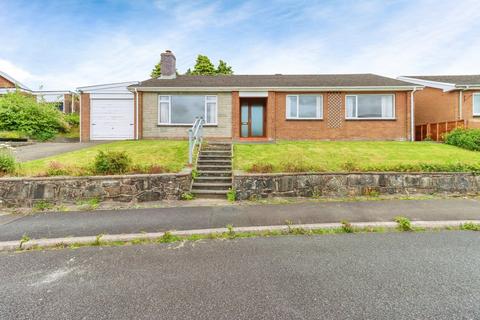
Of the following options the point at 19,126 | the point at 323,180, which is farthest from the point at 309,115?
the point at 19,126

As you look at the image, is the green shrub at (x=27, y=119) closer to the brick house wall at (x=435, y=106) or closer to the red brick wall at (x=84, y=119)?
the red brick wall at (x=84, y=119)

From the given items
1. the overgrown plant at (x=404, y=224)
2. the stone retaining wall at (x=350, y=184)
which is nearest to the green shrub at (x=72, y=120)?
the stone retaining wall at (x=350, y=184)

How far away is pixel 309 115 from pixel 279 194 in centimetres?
977

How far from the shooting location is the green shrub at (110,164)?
24.0ft

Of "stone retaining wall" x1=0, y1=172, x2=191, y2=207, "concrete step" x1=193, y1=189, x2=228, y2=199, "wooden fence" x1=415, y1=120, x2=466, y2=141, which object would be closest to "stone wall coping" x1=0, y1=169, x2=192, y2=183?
"stone retaining wall" x1=0, y1=172, x2=191, y2=207

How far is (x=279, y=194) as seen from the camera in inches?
285

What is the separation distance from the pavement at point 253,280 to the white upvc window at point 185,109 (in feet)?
39.9

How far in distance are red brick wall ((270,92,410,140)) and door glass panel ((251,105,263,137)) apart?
1661mm

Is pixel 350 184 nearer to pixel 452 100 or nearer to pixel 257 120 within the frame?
pixel 257 120

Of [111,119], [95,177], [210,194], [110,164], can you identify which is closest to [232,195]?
[210,194]

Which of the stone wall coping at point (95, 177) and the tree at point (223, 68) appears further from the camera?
the tree at point (223, 68)

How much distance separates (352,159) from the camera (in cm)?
938

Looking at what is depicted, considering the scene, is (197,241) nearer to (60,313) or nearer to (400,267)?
(60,313)

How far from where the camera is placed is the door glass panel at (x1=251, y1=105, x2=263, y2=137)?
55.1 ft
